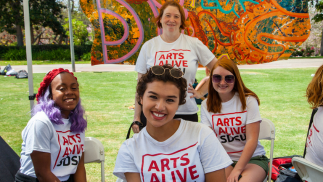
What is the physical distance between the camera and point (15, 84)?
10.2 metres

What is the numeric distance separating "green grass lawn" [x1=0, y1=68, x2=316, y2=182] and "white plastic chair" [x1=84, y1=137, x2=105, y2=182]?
0.59 metres

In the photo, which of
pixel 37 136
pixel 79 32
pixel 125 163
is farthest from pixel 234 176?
pixel 79 32

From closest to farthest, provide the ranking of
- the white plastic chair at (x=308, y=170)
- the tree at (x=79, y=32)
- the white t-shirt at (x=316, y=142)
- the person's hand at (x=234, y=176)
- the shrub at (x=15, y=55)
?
1. the white plastic chair at (x=308, y=170)
2. the white t-shirt at (x=316, y=142)
3. the person's hand at (x=234, y=176)
4. the shrub at (x=15, y=55)
5. the tree at (x=79, y=32)

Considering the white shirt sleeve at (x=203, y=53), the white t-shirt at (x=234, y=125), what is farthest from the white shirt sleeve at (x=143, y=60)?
the white t-shirt at (x=234, y=125)

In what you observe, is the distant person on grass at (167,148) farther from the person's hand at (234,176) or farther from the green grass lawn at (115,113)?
the green grass lawn at (115,113)

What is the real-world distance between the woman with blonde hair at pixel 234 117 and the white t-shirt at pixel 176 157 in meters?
0.73

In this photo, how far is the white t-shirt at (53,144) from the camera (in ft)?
5.47

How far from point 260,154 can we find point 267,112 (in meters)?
4.17

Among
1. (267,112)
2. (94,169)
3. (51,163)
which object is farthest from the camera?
(267,112)

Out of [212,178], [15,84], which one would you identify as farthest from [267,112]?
[15,84]

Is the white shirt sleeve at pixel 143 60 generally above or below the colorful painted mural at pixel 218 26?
below

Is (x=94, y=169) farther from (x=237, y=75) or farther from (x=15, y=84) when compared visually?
(x=15, y=84)

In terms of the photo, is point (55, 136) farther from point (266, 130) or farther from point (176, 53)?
point (266, 130)

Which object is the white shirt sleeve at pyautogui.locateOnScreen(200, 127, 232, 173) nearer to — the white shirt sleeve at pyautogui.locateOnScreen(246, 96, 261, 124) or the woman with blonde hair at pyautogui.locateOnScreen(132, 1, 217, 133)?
the white shirt sleeve at pyautogui.locateOnScreen(246, 96, 261, 124)
